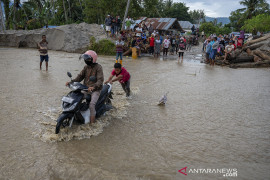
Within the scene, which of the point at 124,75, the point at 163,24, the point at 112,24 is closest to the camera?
the point at 124,75

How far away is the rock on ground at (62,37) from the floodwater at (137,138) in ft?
40.8

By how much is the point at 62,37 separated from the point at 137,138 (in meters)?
17.5

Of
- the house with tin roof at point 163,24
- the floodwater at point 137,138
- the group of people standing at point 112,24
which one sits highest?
the house with tin roof at point 163,24

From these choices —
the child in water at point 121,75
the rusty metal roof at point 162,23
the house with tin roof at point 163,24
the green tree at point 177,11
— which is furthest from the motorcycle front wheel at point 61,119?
the green tree at point 177,11

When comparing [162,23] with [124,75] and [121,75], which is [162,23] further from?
[121,75]

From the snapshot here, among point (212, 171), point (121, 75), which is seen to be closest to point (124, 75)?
point (121, 75)

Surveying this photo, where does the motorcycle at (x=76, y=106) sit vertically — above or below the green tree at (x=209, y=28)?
below

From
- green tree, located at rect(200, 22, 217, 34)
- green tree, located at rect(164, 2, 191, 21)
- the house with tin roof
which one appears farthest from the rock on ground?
green tree, located at rect(164, 2, 191, 21)

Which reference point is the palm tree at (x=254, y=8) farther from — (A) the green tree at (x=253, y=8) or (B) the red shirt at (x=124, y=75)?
(B) the red shirt at (x=124, y=75)

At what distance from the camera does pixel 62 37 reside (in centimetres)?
1900

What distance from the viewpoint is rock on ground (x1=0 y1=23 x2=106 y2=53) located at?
18.6 m

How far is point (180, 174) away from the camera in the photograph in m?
2.89

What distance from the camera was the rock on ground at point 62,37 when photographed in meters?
18.6

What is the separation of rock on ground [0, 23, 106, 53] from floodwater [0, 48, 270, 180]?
1245 cm
